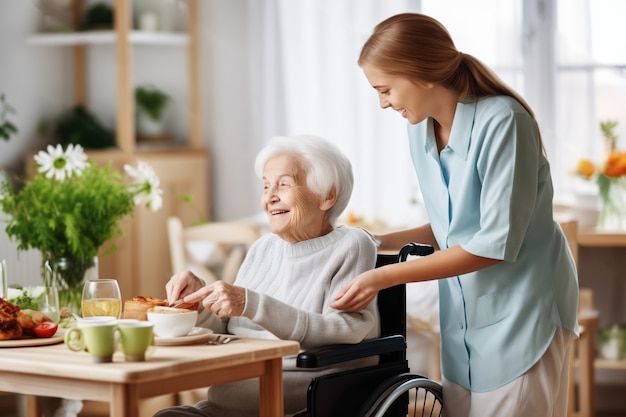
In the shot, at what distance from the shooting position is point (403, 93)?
6.90ft

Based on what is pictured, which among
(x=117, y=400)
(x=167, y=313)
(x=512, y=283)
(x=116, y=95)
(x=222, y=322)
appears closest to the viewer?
(x=117, y=400)

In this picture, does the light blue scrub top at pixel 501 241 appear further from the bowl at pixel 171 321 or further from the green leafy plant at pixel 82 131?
the green leafy plant at pixel 82 131

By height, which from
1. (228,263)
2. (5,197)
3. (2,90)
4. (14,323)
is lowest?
(228,263)

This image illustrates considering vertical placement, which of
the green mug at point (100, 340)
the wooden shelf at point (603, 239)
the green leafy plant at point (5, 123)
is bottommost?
the wooden shelf at point (603, 239)

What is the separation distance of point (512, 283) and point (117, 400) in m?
0.88

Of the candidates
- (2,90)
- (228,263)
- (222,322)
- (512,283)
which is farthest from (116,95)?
(512,283)

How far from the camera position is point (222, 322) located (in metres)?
2.30

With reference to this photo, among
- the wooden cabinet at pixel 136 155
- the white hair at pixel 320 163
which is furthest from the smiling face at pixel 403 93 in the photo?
the wooden cabinet at pixel 136 155

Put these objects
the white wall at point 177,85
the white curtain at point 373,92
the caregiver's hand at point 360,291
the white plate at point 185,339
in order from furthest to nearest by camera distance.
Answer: the white wall at point 177,85, the white curtain at point 373,92, the caregiver's hand at point 360,291, the white plate at point 185,339

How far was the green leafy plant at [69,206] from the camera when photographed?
2525 millimetres

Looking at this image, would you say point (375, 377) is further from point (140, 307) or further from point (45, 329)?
point (45, 329)

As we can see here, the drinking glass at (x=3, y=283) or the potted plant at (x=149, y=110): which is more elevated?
the potted plant at (x=149, y=110)

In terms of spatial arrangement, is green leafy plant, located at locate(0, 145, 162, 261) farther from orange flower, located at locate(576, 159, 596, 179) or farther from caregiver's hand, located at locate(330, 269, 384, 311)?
orange flower, located at locate(576, 159, 596, 179)

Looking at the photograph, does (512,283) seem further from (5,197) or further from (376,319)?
(5,197)
